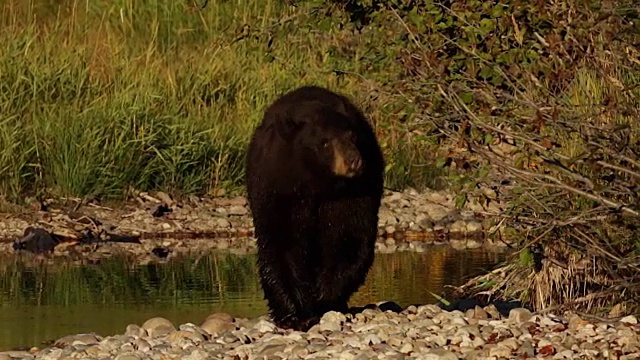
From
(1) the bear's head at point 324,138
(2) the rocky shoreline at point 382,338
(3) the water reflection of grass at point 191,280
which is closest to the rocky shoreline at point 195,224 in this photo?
(3) the water reflection of grass at point 191,280

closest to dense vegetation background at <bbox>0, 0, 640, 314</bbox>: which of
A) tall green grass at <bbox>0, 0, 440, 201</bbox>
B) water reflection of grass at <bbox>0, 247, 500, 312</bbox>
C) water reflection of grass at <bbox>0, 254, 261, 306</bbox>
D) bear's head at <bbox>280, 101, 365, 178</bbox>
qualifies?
tall green grass at <bbox>0, 0, 440, 201</bbox>

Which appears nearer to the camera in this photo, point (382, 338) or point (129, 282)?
point (382, 338)

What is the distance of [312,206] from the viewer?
338 inches

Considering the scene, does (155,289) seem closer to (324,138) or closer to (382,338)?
(324,138)

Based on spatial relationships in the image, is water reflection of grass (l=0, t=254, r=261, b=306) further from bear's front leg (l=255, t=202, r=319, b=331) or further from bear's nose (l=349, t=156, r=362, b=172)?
bear's nose (l=349, t=156, r=362, b=172)

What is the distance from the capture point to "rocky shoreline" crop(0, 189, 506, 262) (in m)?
13.5

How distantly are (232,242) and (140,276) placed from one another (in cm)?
212

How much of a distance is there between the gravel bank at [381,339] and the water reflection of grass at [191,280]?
5.28 feet

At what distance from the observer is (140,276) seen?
1176cm

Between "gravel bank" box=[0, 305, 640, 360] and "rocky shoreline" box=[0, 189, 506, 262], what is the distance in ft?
14.6

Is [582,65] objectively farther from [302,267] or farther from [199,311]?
[199,311]

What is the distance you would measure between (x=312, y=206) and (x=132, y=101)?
680 cm

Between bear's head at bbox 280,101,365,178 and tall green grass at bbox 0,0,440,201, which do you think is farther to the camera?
tall green grass at bbox 0,0,440,201

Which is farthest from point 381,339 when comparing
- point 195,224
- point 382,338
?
point 195,224
